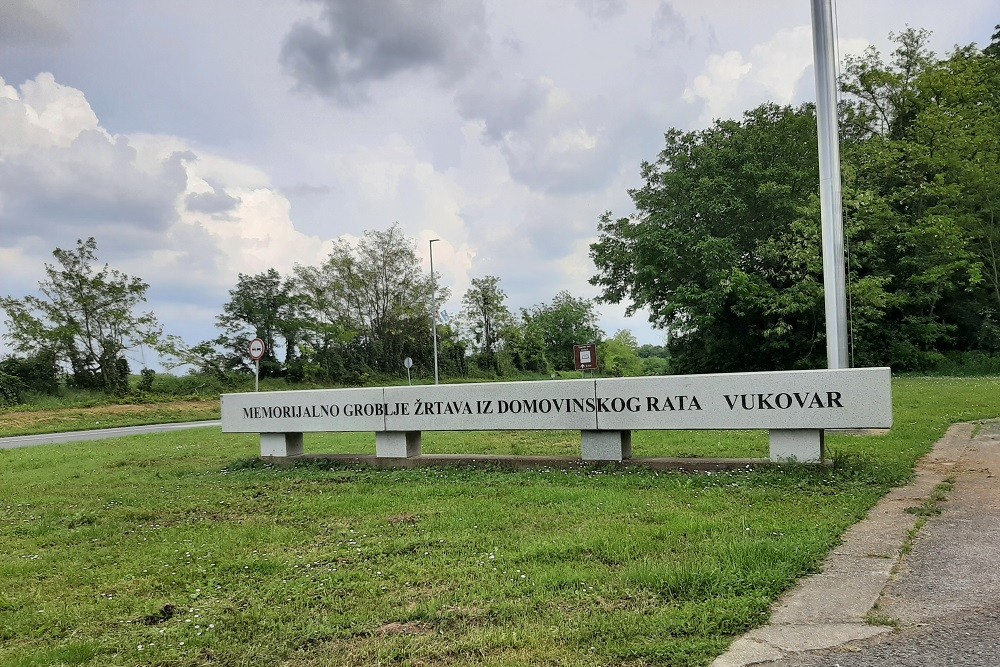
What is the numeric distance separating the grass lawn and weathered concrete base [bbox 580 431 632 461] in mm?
384

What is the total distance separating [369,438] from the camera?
13.3 metres

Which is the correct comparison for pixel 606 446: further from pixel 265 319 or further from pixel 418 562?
pixel 265 319

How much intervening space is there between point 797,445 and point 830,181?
376 cm

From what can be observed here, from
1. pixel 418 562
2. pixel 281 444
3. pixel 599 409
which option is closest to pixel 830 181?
pixel 599 409

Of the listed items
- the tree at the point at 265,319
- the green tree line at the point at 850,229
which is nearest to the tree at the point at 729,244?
the green tree line at the point at 850,229

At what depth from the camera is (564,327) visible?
58.1 m

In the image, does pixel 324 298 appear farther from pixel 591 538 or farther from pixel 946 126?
pixel 591 538

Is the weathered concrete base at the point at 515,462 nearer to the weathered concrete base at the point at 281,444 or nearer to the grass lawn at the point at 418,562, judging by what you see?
the weathered concrete base at the point at 281,444

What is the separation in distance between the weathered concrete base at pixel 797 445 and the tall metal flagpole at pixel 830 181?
2.32m

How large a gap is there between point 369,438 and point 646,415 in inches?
290

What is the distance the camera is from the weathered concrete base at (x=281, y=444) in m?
9.44

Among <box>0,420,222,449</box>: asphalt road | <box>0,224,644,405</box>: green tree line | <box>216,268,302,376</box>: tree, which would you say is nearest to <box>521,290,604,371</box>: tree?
<box>0,224,644,405</box>: green tree line

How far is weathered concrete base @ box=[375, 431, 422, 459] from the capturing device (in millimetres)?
8609

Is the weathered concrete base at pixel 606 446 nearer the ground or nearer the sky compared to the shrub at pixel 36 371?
nearer the ground
